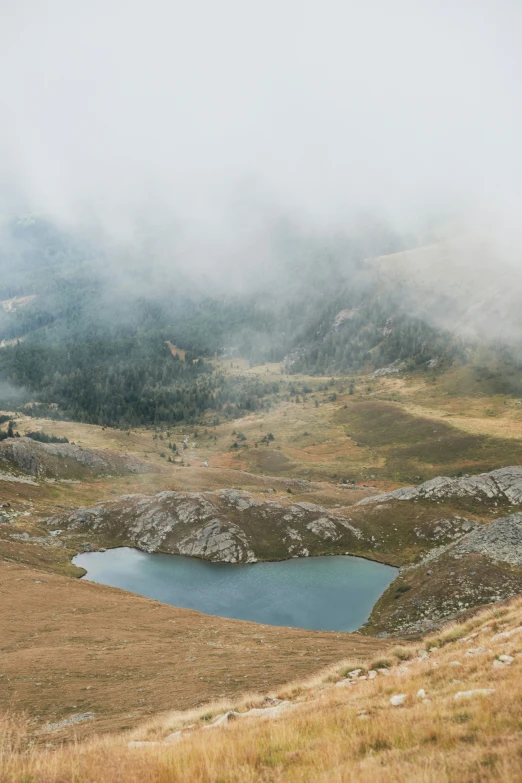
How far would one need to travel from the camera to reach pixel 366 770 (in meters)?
6.71

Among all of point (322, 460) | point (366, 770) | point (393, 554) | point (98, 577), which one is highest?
point (366, 770)

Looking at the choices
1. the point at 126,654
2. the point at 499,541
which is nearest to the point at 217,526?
the point at 499,541

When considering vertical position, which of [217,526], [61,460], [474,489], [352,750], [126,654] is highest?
[352,750]

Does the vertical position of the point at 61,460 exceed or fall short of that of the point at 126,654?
it falls short

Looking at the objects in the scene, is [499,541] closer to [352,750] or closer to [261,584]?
[261,584]

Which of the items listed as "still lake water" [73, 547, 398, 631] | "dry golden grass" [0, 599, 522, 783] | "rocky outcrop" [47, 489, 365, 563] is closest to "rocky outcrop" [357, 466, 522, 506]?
"rocky outcrop" [47, 489, 365, 563]

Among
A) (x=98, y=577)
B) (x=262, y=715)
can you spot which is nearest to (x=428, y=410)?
(x=98, y=577)

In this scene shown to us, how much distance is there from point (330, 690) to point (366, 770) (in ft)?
37.4

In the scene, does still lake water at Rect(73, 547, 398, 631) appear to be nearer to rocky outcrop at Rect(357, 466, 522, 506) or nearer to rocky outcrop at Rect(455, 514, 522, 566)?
rocky outcrop at Rect(455, 514, 522, 566)

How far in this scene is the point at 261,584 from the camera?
7144 centimetres

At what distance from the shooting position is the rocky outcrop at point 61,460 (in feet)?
401

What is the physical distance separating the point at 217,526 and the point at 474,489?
54613mm

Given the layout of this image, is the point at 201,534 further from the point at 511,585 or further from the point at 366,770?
the point at 366,770

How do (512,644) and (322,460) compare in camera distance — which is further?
(322,460)
